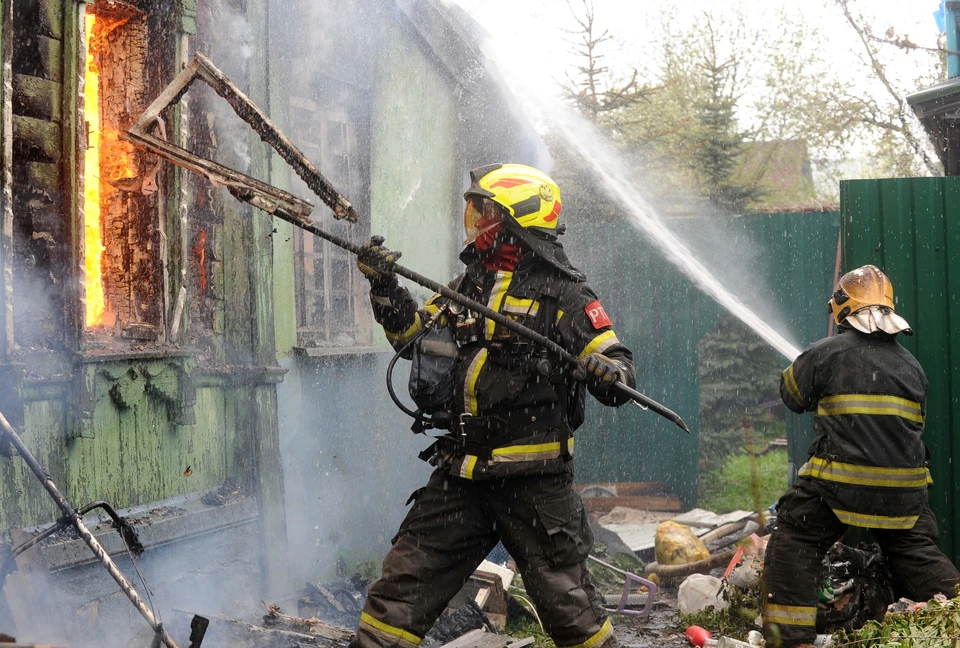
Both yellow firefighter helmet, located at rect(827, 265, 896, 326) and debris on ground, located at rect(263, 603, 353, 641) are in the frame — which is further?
debris on ground, located at rect(263, 603, 353, 641)

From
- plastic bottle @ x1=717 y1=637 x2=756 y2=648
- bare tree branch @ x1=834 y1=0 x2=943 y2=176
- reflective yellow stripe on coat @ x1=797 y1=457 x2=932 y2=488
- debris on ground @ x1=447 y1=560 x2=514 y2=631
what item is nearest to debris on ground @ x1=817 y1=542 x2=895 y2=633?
reflective yellow stripe on coat @ x1=797 y1=457 x2=932 y2=488

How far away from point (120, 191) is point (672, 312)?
6.91 meters

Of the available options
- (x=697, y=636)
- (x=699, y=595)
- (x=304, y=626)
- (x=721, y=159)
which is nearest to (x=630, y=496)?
(x=699, y=595)

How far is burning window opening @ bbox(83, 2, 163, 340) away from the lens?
5.13 m

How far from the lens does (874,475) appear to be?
15.9 ft

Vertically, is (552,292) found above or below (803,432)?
above

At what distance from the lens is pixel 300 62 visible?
693 cm

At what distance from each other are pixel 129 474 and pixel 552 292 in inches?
106

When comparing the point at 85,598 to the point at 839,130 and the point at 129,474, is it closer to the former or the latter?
the point at 129,474

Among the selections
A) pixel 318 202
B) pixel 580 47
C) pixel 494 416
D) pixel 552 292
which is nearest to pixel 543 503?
pixel 494 416

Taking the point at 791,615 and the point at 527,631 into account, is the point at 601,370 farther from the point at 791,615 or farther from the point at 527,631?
the point at 527,631

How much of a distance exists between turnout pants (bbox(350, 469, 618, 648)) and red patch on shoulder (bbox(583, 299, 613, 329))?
0.68 m

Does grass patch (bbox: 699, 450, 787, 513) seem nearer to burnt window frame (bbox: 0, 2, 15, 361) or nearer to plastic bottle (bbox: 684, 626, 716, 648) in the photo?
plastic bottle (bbox: 684, 626, 716, 648)

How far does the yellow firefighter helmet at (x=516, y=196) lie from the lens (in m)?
4.13
